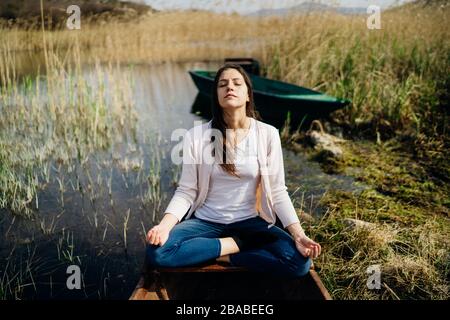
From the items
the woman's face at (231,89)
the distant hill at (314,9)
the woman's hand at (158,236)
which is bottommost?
the woman's hand at (158,236)

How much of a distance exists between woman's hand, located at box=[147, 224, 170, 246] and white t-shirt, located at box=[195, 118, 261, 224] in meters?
0.31

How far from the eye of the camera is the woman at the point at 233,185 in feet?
7.18

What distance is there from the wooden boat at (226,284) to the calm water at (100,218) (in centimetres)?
71

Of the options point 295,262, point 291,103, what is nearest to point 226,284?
point 295,262

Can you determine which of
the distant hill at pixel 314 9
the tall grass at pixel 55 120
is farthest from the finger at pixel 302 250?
the distant hill at pixel 314 9

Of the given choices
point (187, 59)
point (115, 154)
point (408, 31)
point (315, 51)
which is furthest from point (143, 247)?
point (187, 59)

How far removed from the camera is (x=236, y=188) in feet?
7.44

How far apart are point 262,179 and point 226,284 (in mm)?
670

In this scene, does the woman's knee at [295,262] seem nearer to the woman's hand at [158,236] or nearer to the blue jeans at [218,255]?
the blue jeans at [218,255]

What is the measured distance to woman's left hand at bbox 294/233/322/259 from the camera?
1.96m

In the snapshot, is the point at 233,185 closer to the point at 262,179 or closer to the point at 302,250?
the point at 262,179

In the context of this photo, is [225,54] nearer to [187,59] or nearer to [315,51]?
[187,59]
